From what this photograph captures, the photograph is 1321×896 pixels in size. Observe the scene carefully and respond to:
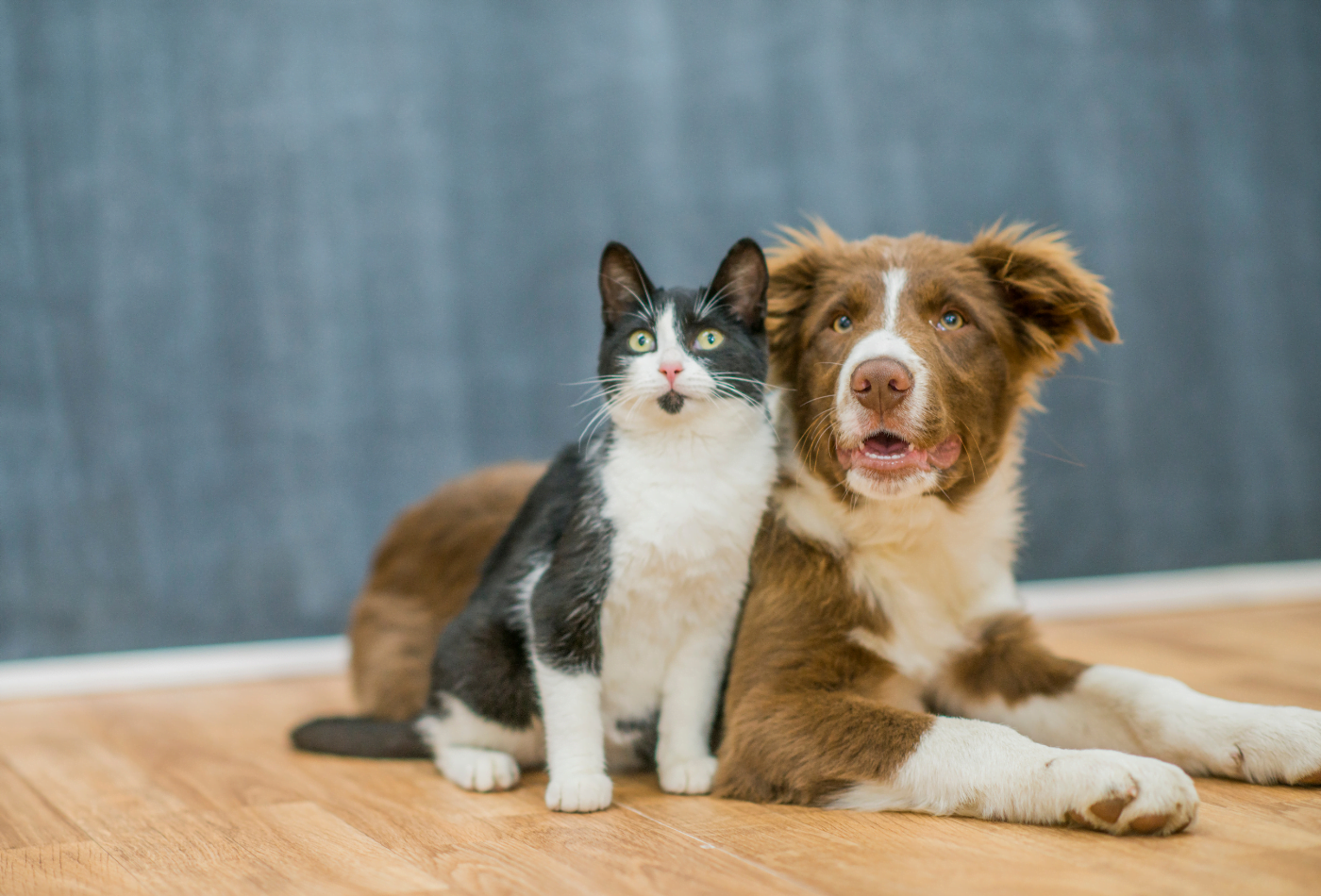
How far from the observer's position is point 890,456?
5.02ft

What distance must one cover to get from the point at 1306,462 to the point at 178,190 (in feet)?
11.5

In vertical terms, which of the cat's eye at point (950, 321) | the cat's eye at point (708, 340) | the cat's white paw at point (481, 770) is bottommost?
the cat's white paw at point (481, 770)

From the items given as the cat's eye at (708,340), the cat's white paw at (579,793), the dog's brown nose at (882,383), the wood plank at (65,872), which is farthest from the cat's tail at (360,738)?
the dog's brown nose at (882,383)

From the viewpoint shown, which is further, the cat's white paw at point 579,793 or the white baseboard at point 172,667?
the white baseboard at point 172,667

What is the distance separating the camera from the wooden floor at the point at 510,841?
117 cm

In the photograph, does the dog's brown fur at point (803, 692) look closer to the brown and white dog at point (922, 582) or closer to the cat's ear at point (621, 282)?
the brown and white dog at point (922, 582)

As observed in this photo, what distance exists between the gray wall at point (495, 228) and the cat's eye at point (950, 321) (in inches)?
55.3

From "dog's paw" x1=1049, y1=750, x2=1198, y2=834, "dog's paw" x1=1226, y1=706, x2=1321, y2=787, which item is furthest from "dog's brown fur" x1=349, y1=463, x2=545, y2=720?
"dog's paw" x1=1226, y1=706, x2=1321, y2=787

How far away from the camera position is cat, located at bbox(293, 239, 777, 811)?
4.94ft

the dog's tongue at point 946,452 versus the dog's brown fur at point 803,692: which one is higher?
the dog's tongue at point 946,452

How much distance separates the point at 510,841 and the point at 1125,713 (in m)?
0.87

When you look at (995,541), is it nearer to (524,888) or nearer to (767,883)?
(767,883)

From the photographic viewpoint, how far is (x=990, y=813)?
1356mm

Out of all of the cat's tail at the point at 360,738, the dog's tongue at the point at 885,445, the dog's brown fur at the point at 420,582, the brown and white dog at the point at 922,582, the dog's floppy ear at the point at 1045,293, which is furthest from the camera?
the dog's brown fur at the point at 420,582
